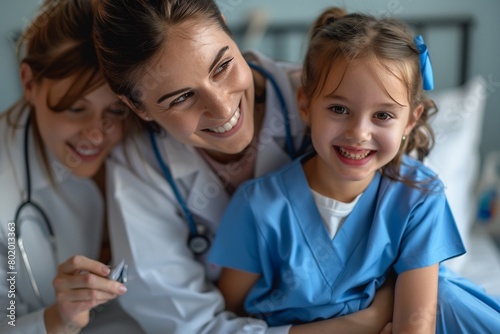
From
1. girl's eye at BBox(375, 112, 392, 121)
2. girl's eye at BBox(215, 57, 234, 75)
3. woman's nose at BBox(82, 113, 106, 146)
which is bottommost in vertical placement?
woman's nose at BBox(82, 113, 106, 146)

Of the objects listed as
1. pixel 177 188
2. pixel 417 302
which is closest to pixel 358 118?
pixel 417 302

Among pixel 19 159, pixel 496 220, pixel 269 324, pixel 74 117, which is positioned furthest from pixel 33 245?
pixel 496 220

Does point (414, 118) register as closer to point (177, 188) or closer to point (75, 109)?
point (177, 188)

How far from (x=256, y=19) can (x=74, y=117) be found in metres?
1.19

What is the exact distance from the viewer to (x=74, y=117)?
117 centimetres

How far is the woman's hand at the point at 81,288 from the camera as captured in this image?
100cm

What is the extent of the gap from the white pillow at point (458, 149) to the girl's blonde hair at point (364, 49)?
0.57m

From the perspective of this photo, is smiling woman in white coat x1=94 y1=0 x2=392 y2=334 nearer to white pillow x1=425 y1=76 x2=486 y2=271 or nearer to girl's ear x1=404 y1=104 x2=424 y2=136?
girl's ear x1=404 y1=104 x2=424 y2=136

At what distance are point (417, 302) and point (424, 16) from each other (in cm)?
148

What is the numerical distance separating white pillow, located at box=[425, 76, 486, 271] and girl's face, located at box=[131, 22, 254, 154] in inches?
27.0

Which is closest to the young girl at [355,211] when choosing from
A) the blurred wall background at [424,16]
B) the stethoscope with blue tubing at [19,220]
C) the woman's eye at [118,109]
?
the woman's eye at [118,109]

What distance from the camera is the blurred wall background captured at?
2061 millimetres

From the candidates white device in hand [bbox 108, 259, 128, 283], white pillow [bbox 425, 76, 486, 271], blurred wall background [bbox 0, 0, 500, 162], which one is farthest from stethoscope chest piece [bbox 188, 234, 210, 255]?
blurred wall background [bbox 0, 0, 500, 162]

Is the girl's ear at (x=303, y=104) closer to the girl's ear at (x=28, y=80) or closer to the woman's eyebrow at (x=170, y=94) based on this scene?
the woman's eyebrow at (x=170, y=94)
